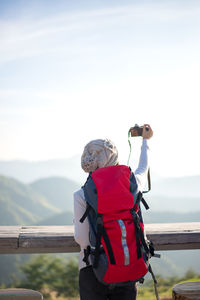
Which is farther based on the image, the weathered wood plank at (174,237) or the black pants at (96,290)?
the weathered wood plank at (174,237)

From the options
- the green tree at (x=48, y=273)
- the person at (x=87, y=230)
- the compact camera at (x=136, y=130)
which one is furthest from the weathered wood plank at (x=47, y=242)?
the green tree at (x=48, y=273)

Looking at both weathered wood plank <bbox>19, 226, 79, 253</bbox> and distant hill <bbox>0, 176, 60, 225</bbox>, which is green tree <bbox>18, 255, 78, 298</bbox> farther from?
distant hill <bbox>0, 176, 60, 225</bbox>

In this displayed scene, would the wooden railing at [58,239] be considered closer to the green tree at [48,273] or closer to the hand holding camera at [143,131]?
the hand holding camera at [143,131]

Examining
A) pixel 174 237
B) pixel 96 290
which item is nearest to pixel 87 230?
pixel 96 290

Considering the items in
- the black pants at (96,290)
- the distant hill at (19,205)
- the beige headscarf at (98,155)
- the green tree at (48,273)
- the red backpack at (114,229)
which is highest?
the beige headscarf at (98,155)

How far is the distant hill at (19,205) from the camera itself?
14705 cm

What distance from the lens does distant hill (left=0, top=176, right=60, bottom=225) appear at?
147 meters

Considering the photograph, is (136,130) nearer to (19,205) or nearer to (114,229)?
(114,229)

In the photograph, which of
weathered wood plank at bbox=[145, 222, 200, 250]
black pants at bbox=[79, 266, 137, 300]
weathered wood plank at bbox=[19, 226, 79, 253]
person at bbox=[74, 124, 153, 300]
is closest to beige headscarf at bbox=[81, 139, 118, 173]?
person at bbox=[74, 124, 153, 300]

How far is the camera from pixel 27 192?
195750 mm

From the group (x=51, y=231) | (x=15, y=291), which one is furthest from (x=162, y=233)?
(x=15, y=291)

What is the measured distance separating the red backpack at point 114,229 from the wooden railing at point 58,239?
0.82m

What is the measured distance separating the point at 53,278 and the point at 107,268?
1076 inches

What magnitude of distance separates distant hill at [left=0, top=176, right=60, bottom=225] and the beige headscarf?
140079 millimetres
